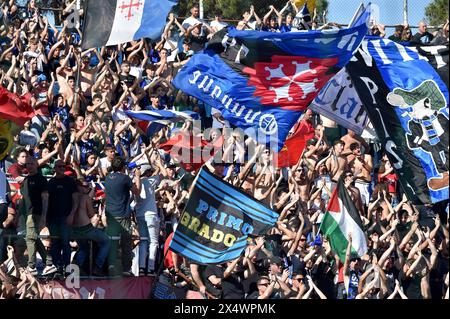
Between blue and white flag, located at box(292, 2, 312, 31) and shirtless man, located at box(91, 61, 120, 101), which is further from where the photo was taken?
blue and white flag, located at box(292, 2, 312, 31)

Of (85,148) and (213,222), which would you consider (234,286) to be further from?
(85,148)

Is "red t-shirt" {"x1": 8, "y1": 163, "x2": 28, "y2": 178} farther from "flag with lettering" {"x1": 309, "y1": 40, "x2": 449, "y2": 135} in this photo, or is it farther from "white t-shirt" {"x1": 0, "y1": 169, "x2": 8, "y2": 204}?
"flag with lettering" {"x1": 309, "y1": 40, "x2": 449, "y2": 135}

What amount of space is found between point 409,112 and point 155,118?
5.12m

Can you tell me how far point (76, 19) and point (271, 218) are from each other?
8118 mm

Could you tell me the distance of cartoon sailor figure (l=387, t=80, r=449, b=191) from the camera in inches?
629

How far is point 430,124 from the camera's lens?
16.1m

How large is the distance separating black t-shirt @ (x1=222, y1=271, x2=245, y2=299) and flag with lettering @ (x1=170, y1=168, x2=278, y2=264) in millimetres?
578

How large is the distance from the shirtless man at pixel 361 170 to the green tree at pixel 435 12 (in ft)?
21.2

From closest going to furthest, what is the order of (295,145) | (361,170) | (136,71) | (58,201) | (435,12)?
(58,201)
(295,145)
(361,170)
(136,71)
(435,12)

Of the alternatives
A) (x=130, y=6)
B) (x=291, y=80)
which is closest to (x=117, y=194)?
(x=291, y=80)

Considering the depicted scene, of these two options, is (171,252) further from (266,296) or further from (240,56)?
(240,56)

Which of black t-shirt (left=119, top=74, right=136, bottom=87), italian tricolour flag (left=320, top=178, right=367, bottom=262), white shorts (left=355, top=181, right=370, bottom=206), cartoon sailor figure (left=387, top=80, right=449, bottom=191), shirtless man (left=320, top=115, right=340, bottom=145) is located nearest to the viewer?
cartoon sailor figure (left=387, top=80, right=449, bottom=191)

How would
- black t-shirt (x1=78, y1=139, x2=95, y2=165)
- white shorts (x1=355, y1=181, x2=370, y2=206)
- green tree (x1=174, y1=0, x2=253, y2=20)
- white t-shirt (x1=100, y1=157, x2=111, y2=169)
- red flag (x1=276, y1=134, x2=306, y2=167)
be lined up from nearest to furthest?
1. white t-shirt (x1=100, y1=157, x2=111, y2=169)
2. black t-shirt (x1=78, y1=139, x2=95, y2=165)
3. red flag (x1=276, y1=134, x2=306, y2=167)
4. white shorts (x1=355, y1=181, x2=370, y2=206)
5. green tree (x1=174, y1=0, x2=253, y2=20)

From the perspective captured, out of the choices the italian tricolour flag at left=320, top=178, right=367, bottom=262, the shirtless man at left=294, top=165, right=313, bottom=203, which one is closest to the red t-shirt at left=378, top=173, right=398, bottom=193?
the shirtless man at left=294, top=165, right=313, bottom=203
